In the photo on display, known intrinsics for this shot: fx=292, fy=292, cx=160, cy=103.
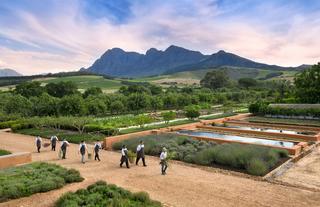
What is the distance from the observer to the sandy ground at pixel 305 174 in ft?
42.3

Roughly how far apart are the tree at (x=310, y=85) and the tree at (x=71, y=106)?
103 feet

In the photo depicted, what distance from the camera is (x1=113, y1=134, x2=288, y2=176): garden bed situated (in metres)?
14.8

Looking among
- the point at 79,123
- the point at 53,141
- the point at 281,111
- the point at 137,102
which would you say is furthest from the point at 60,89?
the point at 53,141

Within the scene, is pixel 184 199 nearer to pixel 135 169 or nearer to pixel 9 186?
pixel 135 169

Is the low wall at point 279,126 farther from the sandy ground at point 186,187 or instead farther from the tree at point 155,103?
the sandy ground at point 186,187

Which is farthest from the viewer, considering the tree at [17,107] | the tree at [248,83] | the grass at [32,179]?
the tree at [248,83]

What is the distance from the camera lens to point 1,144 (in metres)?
21.7

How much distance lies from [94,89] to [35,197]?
51014 millimetres


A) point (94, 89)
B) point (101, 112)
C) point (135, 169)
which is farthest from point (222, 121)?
point (94, 89)

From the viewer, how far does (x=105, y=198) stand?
9734 millimetres

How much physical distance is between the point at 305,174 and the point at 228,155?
3760 mm

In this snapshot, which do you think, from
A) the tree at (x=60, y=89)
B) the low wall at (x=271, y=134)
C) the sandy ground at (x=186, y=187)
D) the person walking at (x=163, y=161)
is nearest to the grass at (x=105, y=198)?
the sandy ground at (x=186, y=187)

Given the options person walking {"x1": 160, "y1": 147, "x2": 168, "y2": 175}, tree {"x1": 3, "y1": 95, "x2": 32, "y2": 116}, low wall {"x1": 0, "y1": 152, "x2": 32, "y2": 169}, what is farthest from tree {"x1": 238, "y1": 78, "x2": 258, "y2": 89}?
low wall {"x1": 0, "y1": 152, "x2": 32, "y2": 169}

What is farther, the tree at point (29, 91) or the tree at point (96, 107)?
the tree at point (29, 91)
